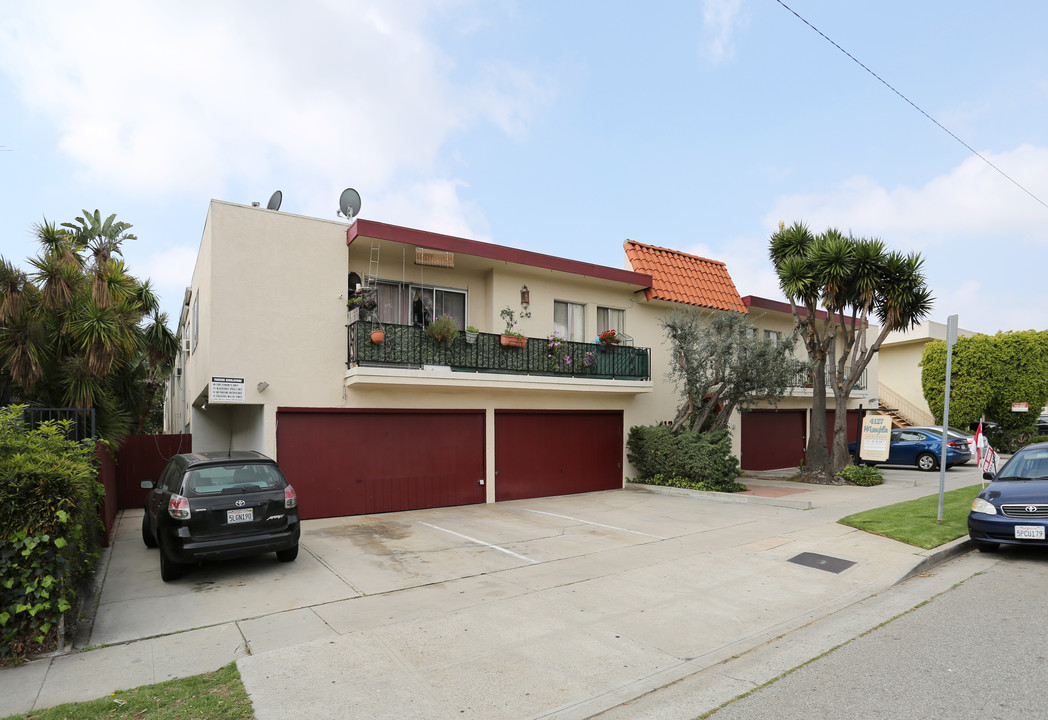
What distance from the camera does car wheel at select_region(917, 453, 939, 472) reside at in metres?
20.7

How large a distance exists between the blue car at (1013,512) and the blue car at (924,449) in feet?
40.7

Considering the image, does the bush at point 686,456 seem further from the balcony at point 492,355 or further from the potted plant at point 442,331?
the potted plant at point 442,331

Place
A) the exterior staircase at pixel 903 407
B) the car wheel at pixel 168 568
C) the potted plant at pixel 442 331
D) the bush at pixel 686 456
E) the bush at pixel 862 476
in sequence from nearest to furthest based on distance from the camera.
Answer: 1. the car wheel at pixel 168 568
2. the potted plant at pixel 442 331
3. the bush at pixel 686 456
4. the bush at pixel 862 476
5. the exterior staircase at pixel 903 407

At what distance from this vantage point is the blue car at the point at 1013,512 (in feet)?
25.9

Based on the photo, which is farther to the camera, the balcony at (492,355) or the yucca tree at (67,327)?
the balcony at (492,355)

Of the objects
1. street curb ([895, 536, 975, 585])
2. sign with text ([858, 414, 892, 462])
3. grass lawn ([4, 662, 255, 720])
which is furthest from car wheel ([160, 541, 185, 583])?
sign with text ([858, 414, 892, 462])

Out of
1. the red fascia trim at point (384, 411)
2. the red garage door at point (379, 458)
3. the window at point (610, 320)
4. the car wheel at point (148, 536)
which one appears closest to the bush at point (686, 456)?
the window at point (610, 320)

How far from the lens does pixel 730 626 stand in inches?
235

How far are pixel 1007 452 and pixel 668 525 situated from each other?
24517mm

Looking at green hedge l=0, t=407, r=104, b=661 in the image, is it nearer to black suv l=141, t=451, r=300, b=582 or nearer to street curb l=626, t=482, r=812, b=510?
black suv l=141, t=451, r=300, b=582

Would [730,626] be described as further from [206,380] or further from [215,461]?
[206,380]

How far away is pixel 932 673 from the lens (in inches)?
182

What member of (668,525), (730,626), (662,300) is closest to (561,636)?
(730,626)

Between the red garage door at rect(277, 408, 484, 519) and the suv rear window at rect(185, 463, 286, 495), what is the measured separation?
12.2ft
